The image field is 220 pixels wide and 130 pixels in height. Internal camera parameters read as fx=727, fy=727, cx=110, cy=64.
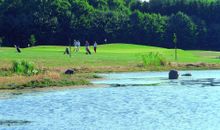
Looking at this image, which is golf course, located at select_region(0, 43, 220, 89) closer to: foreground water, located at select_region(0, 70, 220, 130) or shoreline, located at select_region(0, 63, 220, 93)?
shoreline, located at select_region(0, 63, 220, 93)

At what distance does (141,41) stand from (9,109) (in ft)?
365

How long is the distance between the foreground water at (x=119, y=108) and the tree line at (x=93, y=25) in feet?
276

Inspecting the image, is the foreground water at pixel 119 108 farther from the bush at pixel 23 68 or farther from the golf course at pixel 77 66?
Answer: the bush at pixel 23 68

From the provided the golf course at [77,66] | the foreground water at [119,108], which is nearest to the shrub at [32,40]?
the golf course at [77,66]

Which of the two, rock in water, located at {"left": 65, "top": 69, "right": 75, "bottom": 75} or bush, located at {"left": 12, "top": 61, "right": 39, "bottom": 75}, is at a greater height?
bush, located at {"left": 12, "top": 61, "right": 39, "bottom": 75}

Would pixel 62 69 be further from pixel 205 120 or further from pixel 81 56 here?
pixel 205 120

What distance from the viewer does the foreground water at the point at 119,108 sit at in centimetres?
3569

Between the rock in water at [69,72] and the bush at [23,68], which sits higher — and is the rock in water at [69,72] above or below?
below

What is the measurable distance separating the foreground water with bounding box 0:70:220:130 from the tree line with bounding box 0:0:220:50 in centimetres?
8397

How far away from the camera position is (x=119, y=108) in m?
43.2

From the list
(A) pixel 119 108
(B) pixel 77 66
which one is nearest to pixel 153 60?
(B) pixel 77 66

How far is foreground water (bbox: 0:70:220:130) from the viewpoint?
3569 centimetres

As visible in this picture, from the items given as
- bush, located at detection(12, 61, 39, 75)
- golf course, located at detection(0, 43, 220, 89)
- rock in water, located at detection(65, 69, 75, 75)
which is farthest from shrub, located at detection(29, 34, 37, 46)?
bush, located at detection(12, 61, 39, 75)

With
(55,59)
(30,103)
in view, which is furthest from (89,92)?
(55,59)
